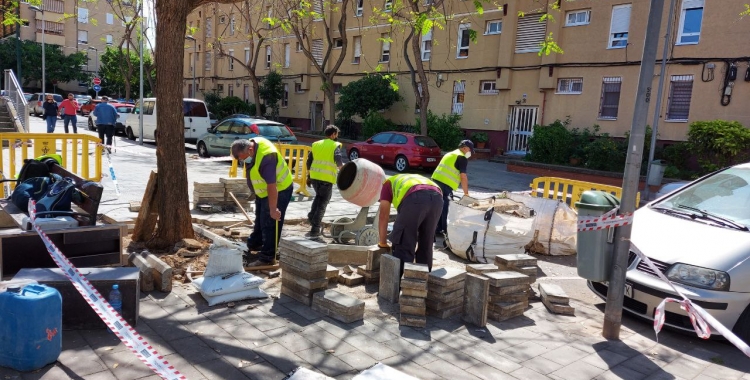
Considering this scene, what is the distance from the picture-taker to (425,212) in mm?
5504

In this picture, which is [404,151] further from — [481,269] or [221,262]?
[221,262]

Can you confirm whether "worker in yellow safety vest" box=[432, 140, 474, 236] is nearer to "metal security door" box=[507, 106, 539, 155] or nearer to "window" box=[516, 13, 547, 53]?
"metal security door" box=[507, 106, 539, 155]

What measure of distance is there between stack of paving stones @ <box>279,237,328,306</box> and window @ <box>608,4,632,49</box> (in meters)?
18.6

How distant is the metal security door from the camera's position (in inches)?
910

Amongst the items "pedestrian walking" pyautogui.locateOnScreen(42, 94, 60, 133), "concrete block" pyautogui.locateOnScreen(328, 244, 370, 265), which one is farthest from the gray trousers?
"pedestrian walking" pyautogui.locateOnScreen(42, 94, 60, 133)

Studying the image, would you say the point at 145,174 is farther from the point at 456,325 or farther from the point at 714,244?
the point at 714,244

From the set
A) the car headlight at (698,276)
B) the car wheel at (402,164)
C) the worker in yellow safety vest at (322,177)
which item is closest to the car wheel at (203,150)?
the car wheel at (402,164)

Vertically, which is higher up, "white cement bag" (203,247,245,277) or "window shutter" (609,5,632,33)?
"window shutter" (609,5,632,33)

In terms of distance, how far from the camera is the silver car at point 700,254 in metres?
4.72

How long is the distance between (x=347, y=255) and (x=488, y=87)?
19704 millimetres

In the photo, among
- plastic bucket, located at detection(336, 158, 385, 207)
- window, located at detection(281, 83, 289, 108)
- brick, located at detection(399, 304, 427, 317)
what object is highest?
window, located at detection(281, 83, 289, 108)

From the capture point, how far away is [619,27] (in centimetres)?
2008

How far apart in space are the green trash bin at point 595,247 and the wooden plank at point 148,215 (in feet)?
15.9

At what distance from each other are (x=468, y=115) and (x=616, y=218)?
69.0ft
